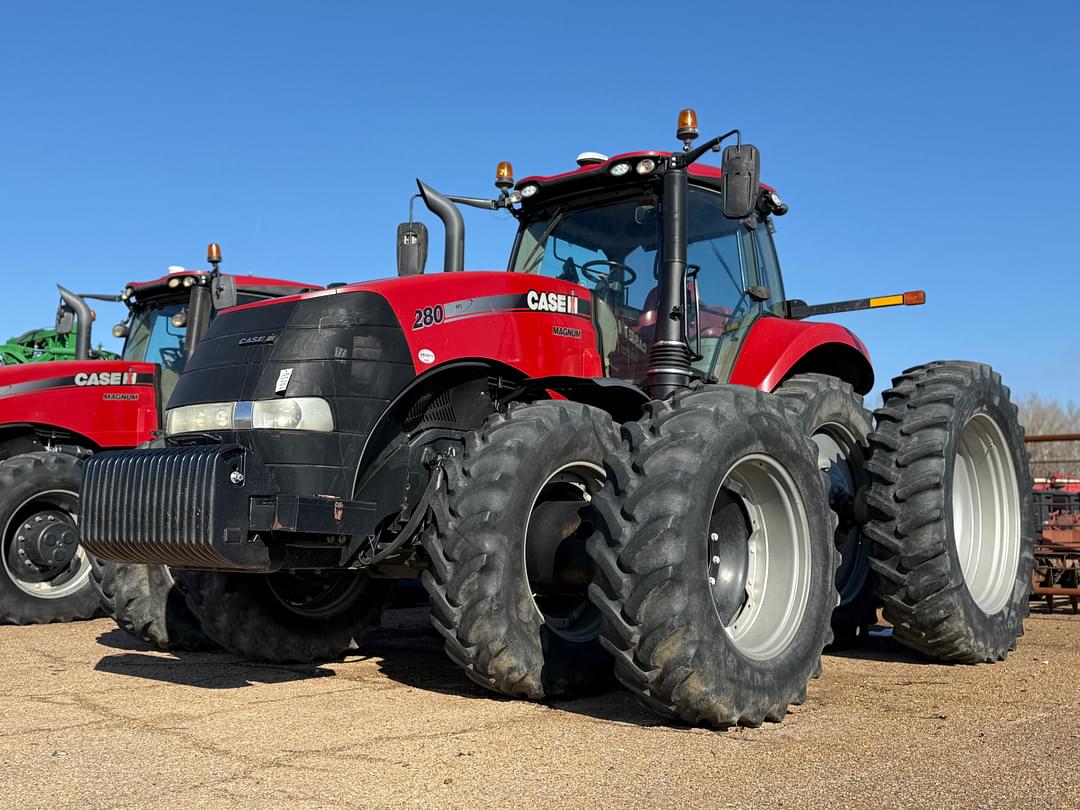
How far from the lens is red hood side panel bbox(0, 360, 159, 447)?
28.7 feet

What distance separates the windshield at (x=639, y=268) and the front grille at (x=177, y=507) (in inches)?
90.2

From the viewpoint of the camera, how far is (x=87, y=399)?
8.87m

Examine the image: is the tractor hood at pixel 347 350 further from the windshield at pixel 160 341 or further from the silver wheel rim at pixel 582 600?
the windshield at pixel 160 341

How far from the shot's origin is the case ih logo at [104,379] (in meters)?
8.87

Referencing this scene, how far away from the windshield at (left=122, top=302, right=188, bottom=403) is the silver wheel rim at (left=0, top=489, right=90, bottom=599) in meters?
1.09

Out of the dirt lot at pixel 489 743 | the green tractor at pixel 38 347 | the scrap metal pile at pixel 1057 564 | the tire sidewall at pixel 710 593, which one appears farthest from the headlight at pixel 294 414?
the green tractor at pixel 38 347

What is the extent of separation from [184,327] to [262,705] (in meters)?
5.06

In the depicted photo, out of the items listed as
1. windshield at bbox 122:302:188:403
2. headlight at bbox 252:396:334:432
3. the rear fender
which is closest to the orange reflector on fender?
the rear fender

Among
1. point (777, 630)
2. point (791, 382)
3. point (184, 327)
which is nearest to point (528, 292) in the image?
point (791, 382)

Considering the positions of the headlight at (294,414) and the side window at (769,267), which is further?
the side window at (769,267)

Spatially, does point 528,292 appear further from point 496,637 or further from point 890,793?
point 890,793

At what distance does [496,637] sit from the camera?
14.9ft

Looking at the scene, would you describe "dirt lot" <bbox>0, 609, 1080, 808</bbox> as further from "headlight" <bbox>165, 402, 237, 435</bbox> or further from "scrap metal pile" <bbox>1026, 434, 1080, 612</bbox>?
"scrap metal pile" <bbox>1026, 434, 1080, 612</bbox>

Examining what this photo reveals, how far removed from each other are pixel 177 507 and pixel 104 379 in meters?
4.92
